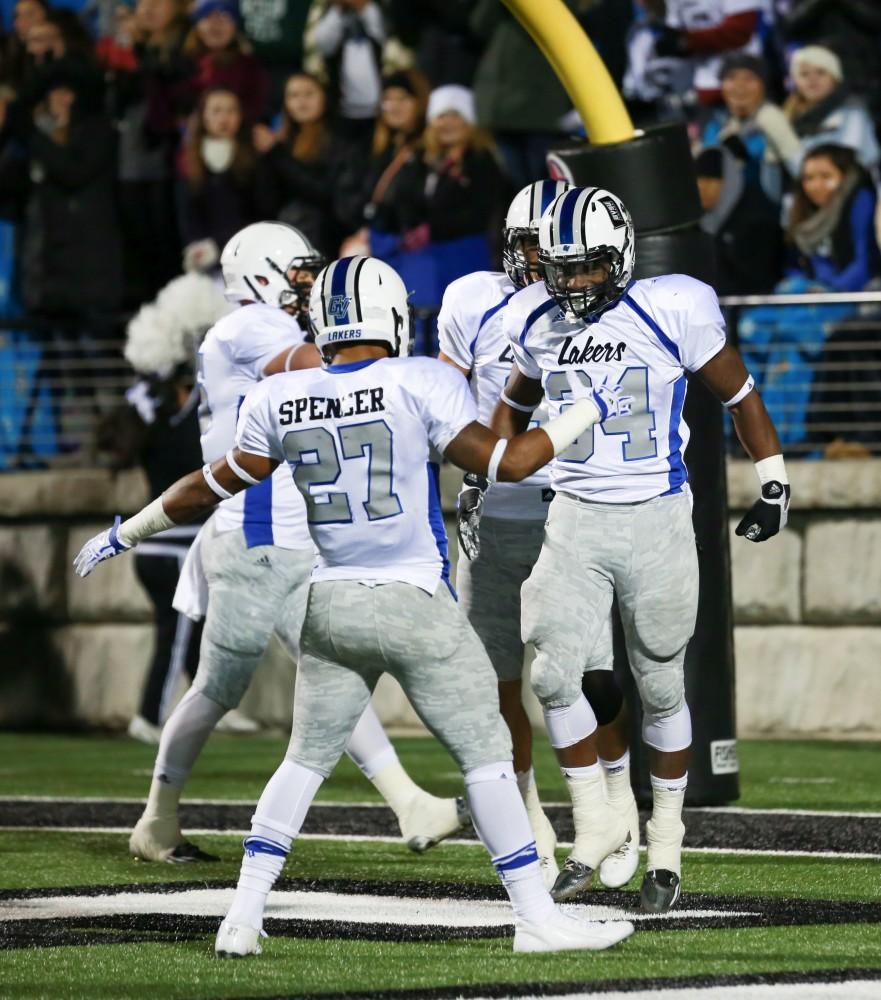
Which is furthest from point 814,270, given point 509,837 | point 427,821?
point 509,837

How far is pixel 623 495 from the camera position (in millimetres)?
6480

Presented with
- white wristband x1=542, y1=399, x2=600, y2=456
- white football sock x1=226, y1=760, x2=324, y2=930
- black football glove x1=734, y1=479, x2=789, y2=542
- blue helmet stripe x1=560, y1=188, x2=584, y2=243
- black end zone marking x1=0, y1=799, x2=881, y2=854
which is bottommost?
black end zone marking x1=0, y1=799, x2=881, y2=854

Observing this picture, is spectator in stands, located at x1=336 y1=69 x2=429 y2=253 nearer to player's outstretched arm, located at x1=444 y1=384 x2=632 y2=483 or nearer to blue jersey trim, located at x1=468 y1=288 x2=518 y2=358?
blue jersey trim, located at x1=468 y1=288 x2=518 y2=358

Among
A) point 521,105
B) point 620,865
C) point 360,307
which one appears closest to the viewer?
point 360,307

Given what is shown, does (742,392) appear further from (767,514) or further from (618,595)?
(618,595)

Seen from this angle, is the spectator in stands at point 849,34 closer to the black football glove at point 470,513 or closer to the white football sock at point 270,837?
the black football glove at point 470,513

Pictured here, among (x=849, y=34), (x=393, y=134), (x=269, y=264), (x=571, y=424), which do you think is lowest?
(x=571, y=424)

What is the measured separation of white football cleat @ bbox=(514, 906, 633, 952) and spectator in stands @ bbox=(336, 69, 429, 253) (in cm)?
715

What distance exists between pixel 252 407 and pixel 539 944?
1.51m

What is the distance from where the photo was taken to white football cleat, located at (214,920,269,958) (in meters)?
5.64

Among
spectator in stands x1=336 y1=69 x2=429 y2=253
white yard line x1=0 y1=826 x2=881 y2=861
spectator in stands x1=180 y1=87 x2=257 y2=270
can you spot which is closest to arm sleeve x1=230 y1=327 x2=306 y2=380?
white yard line x1=0 y1=826 x2=881 y2=861

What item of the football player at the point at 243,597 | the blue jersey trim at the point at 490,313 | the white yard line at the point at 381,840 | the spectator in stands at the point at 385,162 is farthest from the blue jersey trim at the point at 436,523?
the spectator in stands at the point at 385,162

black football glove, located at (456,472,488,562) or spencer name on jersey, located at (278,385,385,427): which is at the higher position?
spencer name on jersey, located at (278,385,385,427)

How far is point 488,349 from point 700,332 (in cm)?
112
